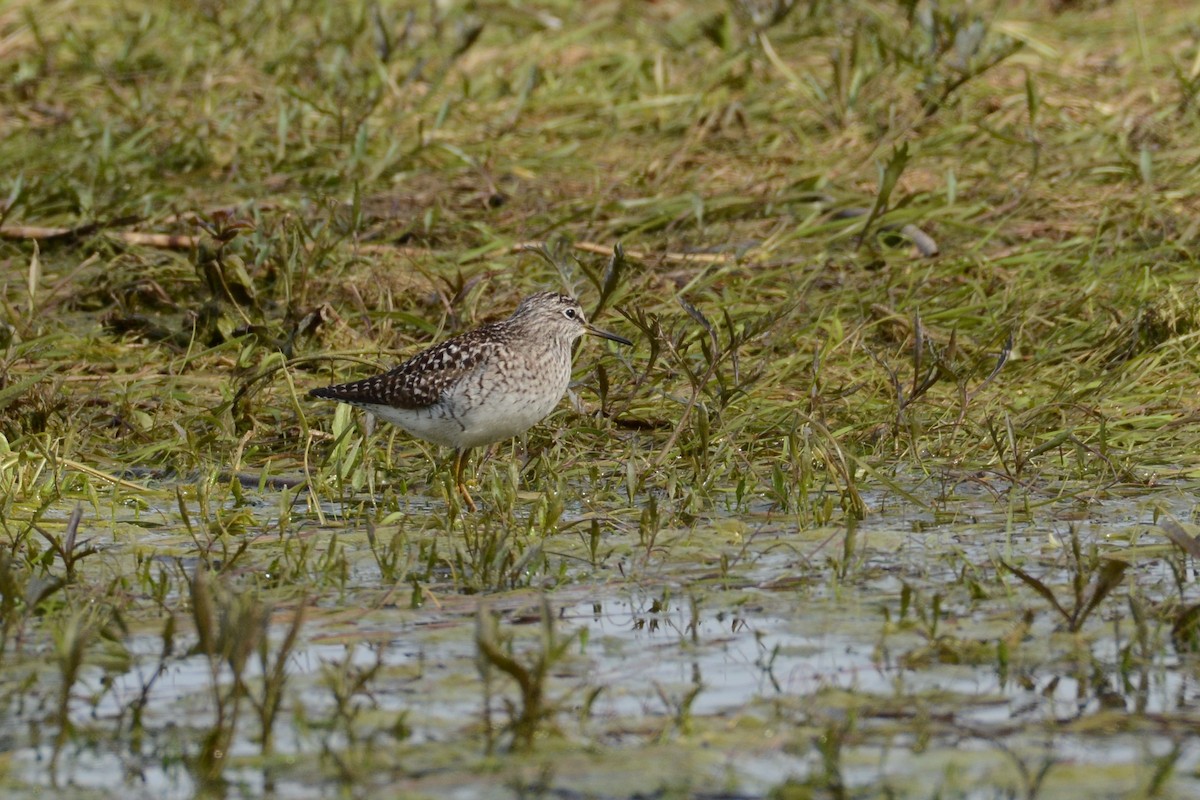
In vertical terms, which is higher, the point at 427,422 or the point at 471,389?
the point at 471,389

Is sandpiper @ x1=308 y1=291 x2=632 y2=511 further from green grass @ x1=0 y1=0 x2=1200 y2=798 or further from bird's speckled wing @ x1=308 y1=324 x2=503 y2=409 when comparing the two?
green grass @ x1=0 y1=0 x2=1200 y2=798

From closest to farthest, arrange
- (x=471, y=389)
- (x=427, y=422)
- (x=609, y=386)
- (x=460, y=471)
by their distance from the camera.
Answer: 1. (x=471, y=389)
2. (x=427, y=422)
3. (x=460, y=471)
4. (x=609, y=386)

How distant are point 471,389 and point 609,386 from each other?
0.88 meters

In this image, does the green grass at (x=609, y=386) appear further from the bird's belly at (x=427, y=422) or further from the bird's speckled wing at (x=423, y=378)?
the bird's speckled wing at (x=423, y=378)

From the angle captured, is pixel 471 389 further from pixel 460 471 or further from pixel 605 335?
pixel 605 335

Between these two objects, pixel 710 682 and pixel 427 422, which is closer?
pixel 710 682

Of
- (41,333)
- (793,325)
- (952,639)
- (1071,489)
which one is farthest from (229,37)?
(952,639)

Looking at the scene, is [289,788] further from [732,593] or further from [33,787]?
[732,593]

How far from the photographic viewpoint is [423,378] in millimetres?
7156

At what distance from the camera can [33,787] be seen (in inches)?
158

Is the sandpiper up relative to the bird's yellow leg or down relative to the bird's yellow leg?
up

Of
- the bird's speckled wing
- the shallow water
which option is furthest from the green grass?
the bird's speckled wing

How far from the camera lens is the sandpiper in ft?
23.0

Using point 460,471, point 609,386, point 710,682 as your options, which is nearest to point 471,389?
point 460,471
